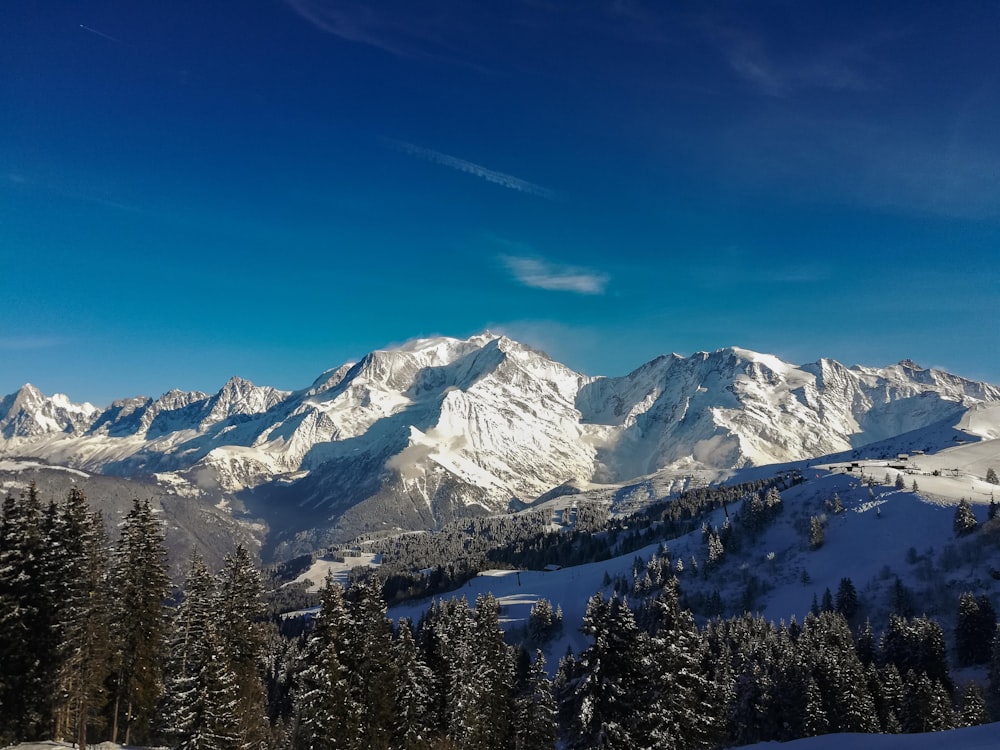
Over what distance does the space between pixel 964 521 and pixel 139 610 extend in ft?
632

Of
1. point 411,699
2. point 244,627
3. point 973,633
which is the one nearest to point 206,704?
point 244,627

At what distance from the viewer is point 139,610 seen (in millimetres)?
48094

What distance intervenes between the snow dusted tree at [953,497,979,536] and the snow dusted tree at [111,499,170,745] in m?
189

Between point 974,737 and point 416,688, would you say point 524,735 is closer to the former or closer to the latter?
point 416,688

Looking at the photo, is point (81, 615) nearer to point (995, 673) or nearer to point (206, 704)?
point (206, 704)

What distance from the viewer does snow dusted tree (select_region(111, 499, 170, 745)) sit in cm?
4731

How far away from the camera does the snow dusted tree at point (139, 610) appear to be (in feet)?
155

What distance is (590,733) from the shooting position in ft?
107

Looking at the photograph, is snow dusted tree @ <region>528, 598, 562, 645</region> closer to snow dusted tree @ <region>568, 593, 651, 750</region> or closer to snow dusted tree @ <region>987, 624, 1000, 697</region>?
snow dusted tree @ <region>987, 624, 1000, 697</region>

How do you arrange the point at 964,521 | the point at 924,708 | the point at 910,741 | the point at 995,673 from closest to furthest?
the point at 910,741 → the point at 924,708 → the point at 995,673 → the point at 964,521

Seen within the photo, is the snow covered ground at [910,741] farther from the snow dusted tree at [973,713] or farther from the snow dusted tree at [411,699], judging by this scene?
the snow dusted tree at [973,713]

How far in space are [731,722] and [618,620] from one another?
216 feet

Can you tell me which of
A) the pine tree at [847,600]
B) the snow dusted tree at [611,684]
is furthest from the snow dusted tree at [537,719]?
the pine tree at [847,600]

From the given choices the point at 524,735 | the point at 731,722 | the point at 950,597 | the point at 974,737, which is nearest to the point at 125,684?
the point at 524,735
